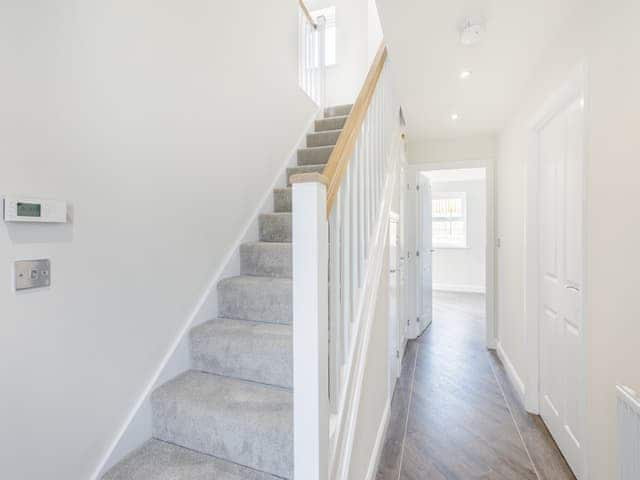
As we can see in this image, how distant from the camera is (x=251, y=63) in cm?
243

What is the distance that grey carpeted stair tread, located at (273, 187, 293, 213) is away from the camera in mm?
2629

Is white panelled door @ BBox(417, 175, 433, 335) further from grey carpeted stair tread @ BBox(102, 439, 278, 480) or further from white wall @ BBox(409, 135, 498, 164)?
grey carpeted stair tread @ BBox(102, 439, 278, 480)

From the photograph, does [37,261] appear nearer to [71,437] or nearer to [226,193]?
[71,437]

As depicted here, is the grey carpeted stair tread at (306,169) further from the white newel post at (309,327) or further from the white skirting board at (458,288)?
the white skirting board at (458,288)

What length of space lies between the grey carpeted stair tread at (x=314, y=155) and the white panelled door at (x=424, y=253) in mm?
1712

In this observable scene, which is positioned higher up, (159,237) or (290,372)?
(159,237)

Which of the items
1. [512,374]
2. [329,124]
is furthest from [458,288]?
[329,124]

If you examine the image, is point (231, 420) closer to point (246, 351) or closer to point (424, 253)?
point (246, 351)

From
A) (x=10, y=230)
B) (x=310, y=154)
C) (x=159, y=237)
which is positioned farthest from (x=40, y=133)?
(x=310, y=154)

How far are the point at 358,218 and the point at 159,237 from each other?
989mm

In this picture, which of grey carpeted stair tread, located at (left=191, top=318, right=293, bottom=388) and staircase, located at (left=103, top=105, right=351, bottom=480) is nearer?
staircase, located at (left=103, top=105, right=351, bottom=480)

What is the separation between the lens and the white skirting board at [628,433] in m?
1.06

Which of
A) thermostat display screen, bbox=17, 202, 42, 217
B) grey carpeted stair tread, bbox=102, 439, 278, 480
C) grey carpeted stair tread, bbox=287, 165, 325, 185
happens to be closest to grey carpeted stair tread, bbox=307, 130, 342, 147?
grey carpeted stair tread, bbox=287, 165, 325, 185

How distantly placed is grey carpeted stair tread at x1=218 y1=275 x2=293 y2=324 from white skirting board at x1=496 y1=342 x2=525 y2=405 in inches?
79.4
